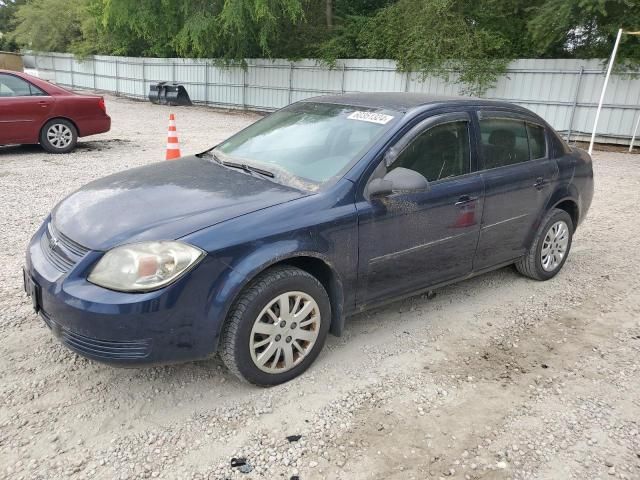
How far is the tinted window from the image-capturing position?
866 centimetres

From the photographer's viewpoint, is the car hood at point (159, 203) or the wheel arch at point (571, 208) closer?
the car hood at point (159, 203)

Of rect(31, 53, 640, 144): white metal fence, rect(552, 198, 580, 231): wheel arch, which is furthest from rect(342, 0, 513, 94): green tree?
rect(552, 198, 580, 231): wheel arch

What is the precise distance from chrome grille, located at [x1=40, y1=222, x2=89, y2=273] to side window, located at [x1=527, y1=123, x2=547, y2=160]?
3506mm

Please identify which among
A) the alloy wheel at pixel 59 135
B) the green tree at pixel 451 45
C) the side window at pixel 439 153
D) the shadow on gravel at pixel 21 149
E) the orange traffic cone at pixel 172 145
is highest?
the green tree at pixel 451 45

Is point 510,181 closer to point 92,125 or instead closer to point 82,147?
point 92,125

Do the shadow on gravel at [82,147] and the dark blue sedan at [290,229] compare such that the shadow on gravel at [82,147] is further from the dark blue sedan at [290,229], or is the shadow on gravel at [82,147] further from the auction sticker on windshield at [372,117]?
the auction sticker on windshield at [372,117]

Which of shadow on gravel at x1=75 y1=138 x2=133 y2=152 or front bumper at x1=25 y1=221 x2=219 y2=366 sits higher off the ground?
front bumper at x1=25 y1=221 x2=219 y2=366

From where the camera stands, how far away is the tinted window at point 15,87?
866cm

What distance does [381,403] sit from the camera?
2.98 m

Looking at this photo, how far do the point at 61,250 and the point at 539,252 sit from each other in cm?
375

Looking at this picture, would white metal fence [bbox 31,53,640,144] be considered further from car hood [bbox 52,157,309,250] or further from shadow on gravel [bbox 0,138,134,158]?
car hood [bbox 52,157,309,250]

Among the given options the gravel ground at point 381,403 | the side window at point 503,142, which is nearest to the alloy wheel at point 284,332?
the gravel ground at point 381,403

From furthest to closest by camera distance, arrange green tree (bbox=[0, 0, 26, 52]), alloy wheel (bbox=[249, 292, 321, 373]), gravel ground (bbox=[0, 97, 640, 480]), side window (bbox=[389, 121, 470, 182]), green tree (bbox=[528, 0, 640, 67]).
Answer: green tree (bbox=[0, 0, 26, 52]), green tree (bbox=[528, 0, 640, 67]), side window (bbox=[389, 121, 470, 182]), alloy wheel (bbox=[249, 292, 321, 373]), gravel ground (bbox=[0, 97, 640, 480])

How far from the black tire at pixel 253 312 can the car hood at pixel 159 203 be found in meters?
0.40
